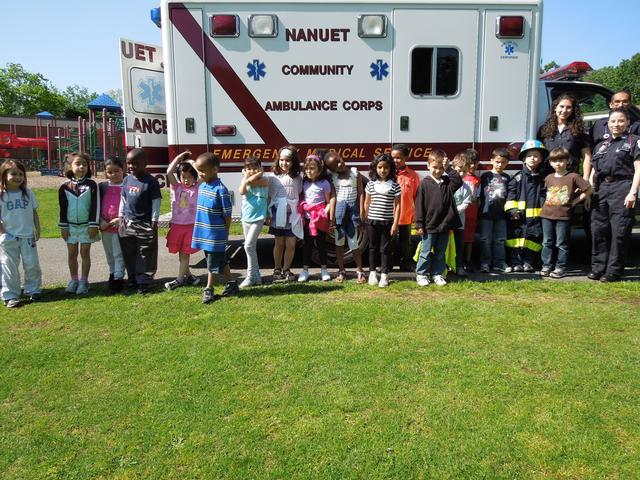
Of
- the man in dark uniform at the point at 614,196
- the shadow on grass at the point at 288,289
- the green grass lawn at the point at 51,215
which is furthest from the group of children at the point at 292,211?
the green grass lawn at the point at 51,215

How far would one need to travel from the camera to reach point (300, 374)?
11.6ft

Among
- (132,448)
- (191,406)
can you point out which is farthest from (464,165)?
(132,448)

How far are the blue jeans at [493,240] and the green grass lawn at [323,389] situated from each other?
4.34 ft

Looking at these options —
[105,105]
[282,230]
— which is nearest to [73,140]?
[105,105]

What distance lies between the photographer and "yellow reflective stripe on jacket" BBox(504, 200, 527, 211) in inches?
245

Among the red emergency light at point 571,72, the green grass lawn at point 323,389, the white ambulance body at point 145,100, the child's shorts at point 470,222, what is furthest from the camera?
the red emergency light at point 571,72

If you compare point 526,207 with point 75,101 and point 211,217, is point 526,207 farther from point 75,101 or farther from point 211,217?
point 75,101

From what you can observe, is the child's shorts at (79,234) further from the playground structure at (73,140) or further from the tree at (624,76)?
the tree at (624,76)

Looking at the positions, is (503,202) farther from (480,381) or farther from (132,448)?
(132,448)

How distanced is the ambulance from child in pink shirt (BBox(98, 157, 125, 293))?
0.73m

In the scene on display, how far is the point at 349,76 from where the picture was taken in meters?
6.10

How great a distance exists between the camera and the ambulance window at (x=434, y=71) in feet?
20.0

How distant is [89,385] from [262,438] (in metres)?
1.40

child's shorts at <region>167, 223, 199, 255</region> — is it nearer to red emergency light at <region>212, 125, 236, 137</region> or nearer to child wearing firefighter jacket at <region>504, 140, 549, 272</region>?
red emergency light at <region>212, 125, 236, 137</region>
